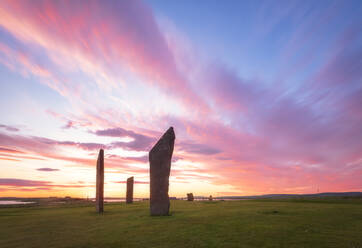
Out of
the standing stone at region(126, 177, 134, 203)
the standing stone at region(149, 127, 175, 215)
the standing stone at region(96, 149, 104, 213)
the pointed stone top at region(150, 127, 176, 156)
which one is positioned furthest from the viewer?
the standing stone at region(126, 177, 134, 203)

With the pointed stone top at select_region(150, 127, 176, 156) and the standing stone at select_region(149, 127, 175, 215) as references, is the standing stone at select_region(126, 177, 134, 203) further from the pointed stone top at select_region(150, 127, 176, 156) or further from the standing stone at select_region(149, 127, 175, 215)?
the pointed stone top at select_region(150, 127, 176, 156)

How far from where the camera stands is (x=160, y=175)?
17.6 meters

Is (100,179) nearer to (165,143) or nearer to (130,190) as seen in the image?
(165,143)

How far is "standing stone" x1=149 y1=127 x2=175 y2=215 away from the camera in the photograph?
1738cm

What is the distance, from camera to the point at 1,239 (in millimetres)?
12508

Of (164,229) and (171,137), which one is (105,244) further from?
(171,137)

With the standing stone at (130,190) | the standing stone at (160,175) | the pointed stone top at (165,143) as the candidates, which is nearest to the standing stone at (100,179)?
the standing stone at (160,175)

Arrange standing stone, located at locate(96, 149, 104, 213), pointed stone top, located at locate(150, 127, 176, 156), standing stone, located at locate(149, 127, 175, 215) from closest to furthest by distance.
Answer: standing stone, located at locate(149, 127, 175, 215) < pointed stone top, located at locate(150, 127, 176, 156) < standing stone, located at locate(96, 149, 104, 213)

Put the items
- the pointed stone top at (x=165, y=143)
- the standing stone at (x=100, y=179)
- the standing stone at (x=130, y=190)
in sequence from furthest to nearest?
1. the standing stone at (x=130, y=190)
2. the standing stone at (x=100, y=179)
3. the pointed stone top at (x=165, y=143)

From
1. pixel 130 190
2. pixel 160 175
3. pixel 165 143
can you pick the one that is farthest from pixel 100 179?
A: pixel 130 190

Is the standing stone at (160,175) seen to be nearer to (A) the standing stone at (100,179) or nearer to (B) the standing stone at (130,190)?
(A) the standing stone at (100,179)

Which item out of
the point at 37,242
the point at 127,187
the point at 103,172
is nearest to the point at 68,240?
the point at 37,242

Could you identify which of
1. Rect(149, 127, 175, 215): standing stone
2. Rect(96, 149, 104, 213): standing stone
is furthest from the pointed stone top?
Rect(96, 149, 104, 213): standing stone

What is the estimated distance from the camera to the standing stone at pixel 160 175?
57.0 feet
